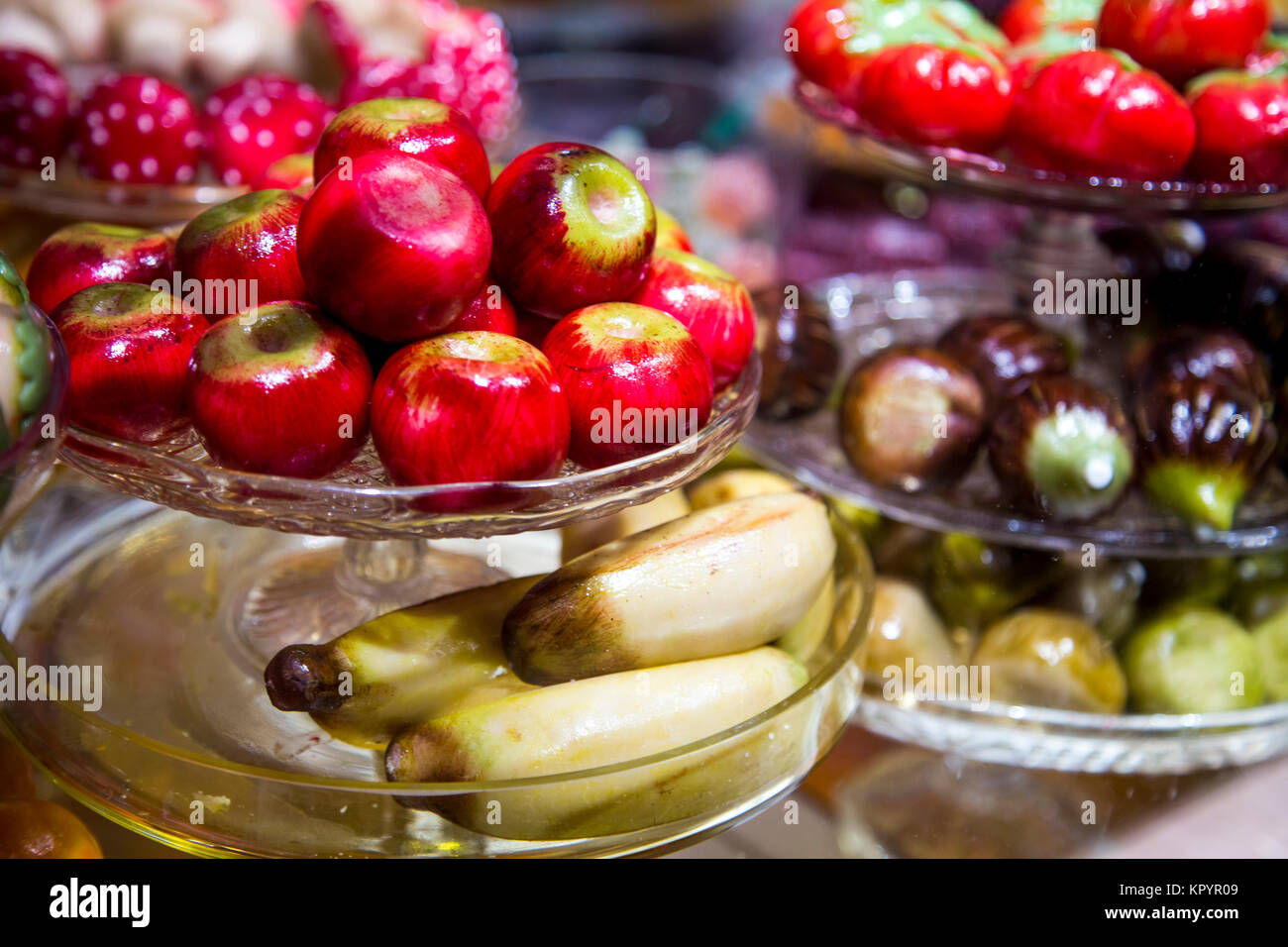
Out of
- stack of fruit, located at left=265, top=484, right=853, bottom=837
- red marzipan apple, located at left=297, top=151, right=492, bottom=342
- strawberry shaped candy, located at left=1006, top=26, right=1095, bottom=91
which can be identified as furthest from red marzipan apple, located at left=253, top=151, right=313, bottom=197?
strawberry shaped candy, located at left=1006, top=26, right=1095, bottom=91

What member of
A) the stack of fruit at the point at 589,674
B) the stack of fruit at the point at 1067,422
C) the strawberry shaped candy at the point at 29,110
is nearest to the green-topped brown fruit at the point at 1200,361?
the stack of fruit at the point at 1067,422

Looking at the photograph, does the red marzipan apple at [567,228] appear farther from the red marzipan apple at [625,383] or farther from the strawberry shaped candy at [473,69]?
the strawberry shaped candy at [473,69]

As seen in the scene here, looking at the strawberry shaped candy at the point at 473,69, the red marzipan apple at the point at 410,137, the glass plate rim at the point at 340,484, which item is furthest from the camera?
the strawberry shaped candy at the point at 473,69

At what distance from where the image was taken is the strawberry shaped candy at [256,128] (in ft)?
3.46

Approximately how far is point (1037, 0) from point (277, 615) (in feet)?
2.77

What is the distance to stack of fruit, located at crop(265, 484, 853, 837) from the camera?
23.6 inches

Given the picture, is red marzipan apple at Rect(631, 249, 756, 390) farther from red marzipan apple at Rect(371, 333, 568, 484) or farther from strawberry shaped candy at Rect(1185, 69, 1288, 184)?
strawberry shaped candy at Rect(1185, 69, 1288, 184)

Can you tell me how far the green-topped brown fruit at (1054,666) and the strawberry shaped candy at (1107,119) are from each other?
1.11ft

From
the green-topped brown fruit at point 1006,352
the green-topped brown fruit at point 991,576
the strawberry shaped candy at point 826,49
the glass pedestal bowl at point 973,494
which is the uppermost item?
the strawberry shaped candy at point 826,49

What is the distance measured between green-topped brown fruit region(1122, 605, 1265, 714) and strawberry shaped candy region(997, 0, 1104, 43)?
51 cm

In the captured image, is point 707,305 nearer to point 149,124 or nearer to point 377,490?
point 377,490

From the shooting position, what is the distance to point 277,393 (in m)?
0.57

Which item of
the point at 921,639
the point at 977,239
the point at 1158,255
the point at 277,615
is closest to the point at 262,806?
the point at 277,615

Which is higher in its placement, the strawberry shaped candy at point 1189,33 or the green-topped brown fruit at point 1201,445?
the strawberry shaped candy at point 1189,33
